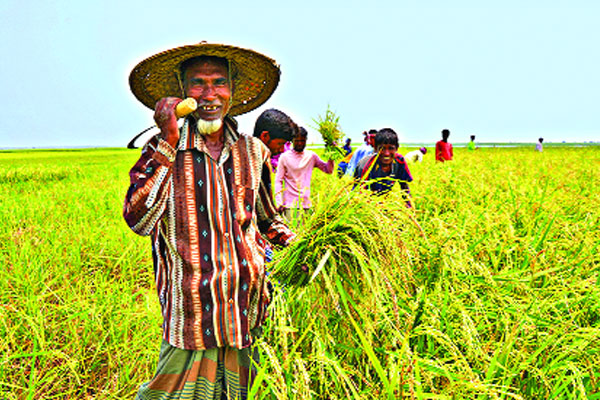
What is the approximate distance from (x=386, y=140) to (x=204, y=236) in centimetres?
246

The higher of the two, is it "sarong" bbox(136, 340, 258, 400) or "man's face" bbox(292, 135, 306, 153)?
"man's face" bbox(292, 135, 306, 153)

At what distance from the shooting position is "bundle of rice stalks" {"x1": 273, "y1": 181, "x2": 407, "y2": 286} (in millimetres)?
1229

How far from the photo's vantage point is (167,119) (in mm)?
1119

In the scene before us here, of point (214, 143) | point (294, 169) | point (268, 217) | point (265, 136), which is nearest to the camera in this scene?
point (214, 143)

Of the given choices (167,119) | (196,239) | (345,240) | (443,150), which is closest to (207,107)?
(167,119)

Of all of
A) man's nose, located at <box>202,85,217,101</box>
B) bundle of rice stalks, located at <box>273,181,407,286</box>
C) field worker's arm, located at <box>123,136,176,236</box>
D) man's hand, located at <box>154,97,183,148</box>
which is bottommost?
bundle of rice stalks, located at <box>273,181,407,286</box>

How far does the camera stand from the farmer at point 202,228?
115 centimetres

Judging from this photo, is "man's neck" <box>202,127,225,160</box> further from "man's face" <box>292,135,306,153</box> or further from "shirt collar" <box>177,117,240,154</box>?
"man's face" <box>292,135,306,153</box>

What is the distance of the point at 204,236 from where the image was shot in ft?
4.01

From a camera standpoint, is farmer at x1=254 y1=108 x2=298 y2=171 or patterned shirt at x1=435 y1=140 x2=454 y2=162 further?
patterned shirt at x1=435 y1=140 x2=454 y2=162

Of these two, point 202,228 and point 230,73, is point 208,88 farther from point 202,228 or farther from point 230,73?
point 202,228

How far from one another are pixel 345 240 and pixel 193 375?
75cm

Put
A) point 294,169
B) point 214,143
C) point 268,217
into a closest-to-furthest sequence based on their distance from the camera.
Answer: point 214,143
point 268,217
point 294,169

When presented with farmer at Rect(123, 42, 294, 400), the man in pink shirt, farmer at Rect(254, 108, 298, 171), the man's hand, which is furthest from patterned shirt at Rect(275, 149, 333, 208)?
the man's hand
